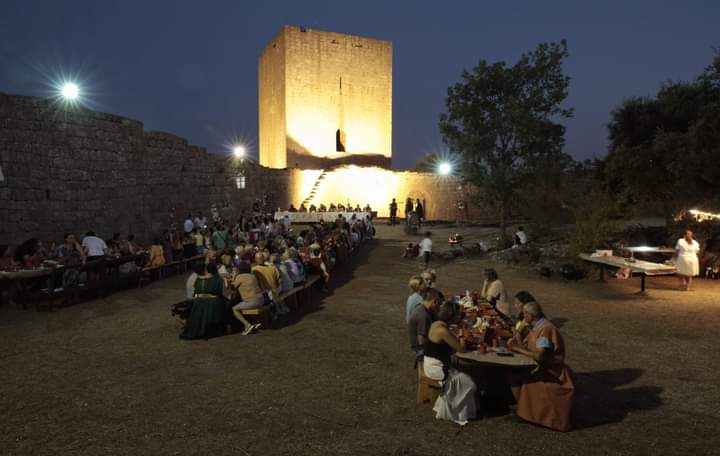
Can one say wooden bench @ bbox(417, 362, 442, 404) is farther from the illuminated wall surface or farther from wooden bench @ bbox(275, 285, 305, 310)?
the illuminated wall surface

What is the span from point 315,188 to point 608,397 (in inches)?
952

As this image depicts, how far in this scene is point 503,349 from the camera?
464cm

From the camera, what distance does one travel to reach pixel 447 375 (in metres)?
4.60

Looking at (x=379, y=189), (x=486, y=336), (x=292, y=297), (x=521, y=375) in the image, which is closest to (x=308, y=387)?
(x=486, y=336)

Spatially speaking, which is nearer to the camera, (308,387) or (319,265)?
(308,387)

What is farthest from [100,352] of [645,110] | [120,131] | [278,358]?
[645,110]

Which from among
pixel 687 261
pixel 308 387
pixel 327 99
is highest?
pixel 327 99

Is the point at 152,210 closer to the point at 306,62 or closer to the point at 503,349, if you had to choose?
the point at 503,349

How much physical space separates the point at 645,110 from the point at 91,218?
17.9 m

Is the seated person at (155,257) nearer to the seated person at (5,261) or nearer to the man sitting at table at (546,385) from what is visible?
the seated person at (5,261)

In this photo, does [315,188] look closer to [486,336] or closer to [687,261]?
[687,261]

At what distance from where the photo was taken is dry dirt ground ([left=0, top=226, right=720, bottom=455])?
13.1ft

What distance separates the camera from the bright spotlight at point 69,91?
11258mm

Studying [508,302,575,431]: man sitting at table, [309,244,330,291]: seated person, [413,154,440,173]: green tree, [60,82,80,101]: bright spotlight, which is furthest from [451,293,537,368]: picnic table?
[413,154,440,173]: green tree
